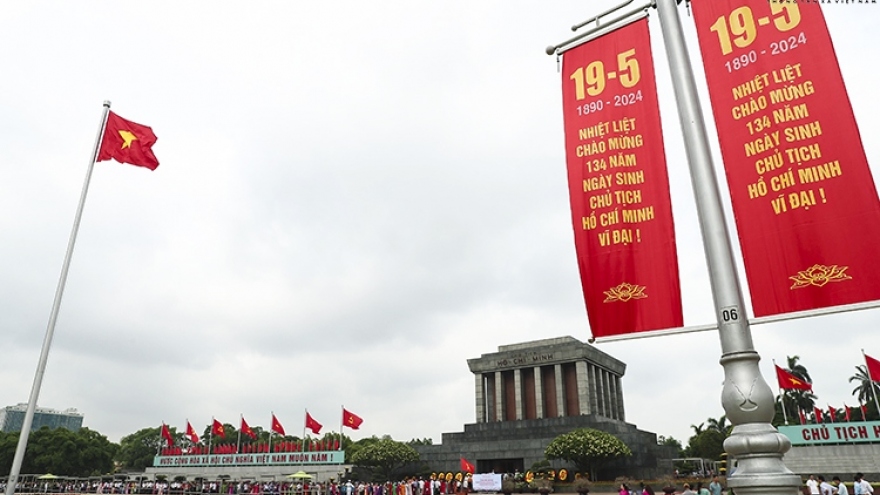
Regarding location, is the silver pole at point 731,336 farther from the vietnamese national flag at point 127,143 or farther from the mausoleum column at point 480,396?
the mausoleum column at point 480,396

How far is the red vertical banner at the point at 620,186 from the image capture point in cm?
714

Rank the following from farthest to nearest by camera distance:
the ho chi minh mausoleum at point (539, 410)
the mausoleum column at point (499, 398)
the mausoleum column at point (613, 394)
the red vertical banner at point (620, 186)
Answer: the mausoleum column at point (613, 394) < the mausoleum column at point (499, 398) < the ho chi minh mausoleum at point (539, 410) < the red vertical banner at point (620, 186)

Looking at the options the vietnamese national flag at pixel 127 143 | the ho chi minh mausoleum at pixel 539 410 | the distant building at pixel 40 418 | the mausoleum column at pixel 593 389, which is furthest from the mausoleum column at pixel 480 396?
the distant building at pixel 40 418

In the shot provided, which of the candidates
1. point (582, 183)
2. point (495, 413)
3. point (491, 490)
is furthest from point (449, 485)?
point (582, 183)

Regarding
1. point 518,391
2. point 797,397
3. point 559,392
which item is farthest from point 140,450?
point 797,397

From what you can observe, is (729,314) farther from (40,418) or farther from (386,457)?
(40,418)

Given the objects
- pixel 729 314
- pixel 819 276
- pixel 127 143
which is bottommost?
pixel 729 314

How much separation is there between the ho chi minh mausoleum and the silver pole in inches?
1563

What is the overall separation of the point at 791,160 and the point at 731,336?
7.47ft

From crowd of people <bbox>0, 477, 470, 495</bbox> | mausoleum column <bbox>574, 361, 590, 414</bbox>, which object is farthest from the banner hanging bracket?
mausoleum column <bbox>574, 361, 590, 414</bbox>

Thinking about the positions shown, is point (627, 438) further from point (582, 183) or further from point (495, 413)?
point (582, 183)

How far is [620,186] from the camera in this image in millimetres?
7719

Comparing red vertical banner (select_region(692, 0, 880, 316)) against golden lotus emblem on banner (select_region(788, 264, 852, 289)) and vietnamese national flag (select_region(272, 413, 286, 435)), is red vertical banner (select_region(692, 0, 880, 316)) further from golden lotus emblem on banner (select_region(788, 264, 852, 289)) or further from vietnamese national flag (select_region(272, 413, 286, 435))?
vietnamese national flag (select_region(272, 413, 286, 435))

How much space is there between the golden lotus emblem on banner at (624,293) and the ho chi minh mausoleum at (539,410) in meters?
38.9
